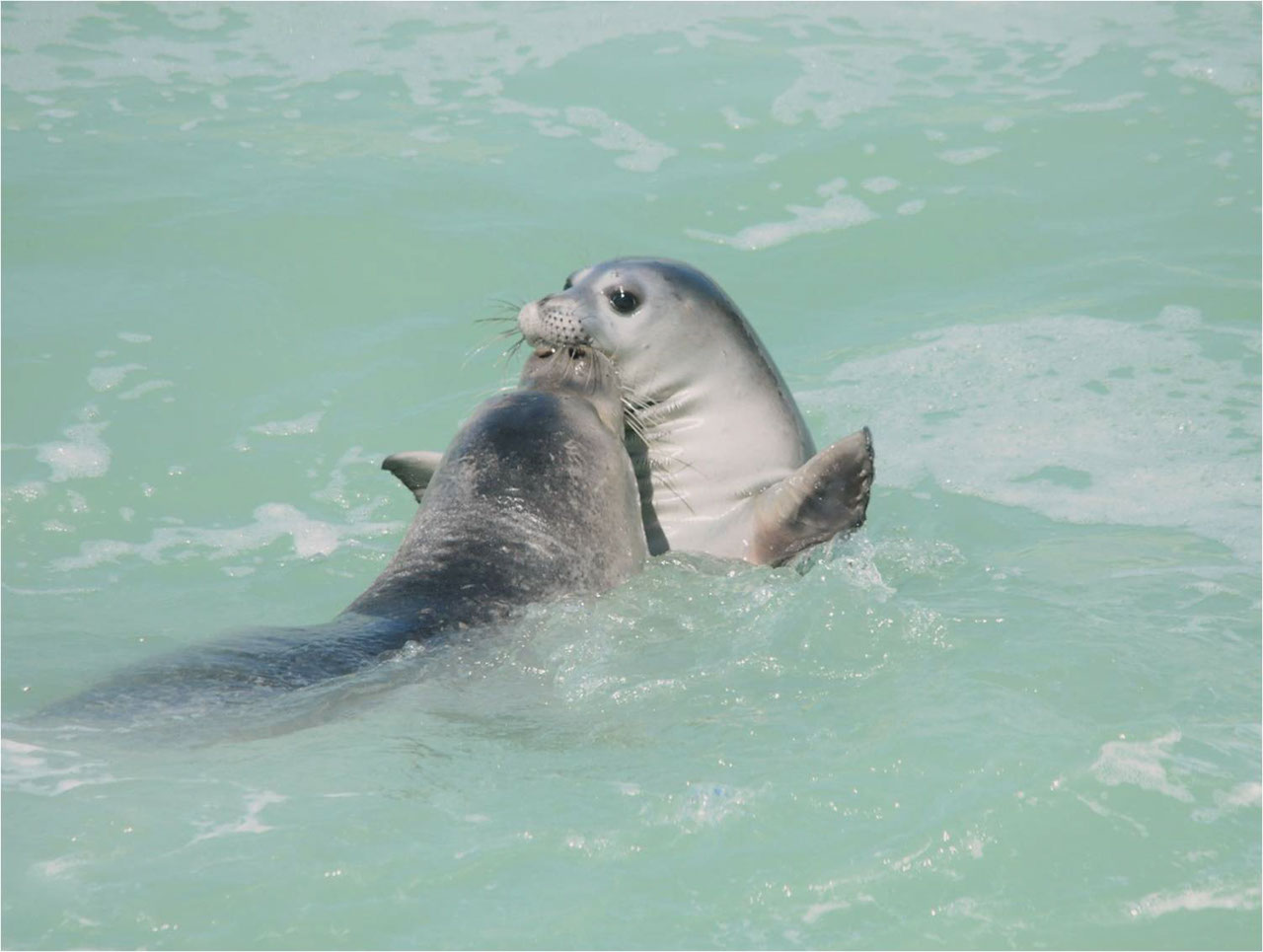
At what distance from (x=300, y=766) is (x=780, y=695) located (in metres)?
1.32

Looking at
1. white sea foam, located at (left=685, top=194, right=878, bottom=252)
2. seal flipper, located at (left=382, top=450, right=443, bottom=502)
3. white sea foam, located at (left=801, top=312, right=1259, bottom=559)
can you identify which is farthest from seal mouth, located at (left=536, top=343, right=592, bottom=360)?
white sea foam, located at (left=685, top=194, right=878, bottom=252)

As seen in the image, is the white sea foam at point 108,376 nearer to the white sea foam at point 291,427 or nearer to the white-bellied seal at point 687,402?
the white sea foam at point 291,427

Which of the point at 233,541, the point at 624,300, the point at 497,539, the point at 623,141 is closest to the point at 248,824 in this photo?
the point at 497,539

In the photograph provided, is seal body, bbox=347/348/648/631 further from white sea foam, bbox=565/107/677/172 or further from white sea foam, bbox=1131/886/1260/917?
white sea foam, bbox=565/107/677/172

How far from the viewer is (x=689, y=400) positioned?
6.05 m

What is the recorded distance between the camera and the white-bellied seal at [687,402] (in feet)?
19.3

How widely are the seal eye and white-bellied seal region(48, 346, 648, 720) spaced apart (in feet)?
1.29

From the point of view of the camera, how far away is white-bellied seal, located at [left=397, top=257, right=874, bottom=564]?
232 inches

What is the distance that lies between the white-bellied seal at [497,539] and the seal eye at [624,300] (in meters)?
0.39

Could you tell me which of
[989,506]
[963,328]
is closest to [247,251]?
[963,328]

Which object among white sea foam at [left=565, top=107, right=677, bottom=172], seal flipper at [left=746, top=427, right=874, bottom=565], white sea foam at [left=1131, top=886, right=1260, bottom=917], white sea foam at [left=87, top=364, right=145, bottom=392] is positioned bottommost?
white sea foam at [left=1131, top=886, right=1260, bottom=917]

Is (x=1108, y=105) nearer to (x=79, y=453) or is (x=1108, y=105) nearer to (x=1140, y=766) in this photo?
(x=79, y=453)

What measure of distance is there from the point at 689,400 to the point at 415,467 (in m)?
0.99

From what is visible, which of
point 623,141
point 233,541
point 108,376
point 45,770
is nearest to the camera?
point 45,770
